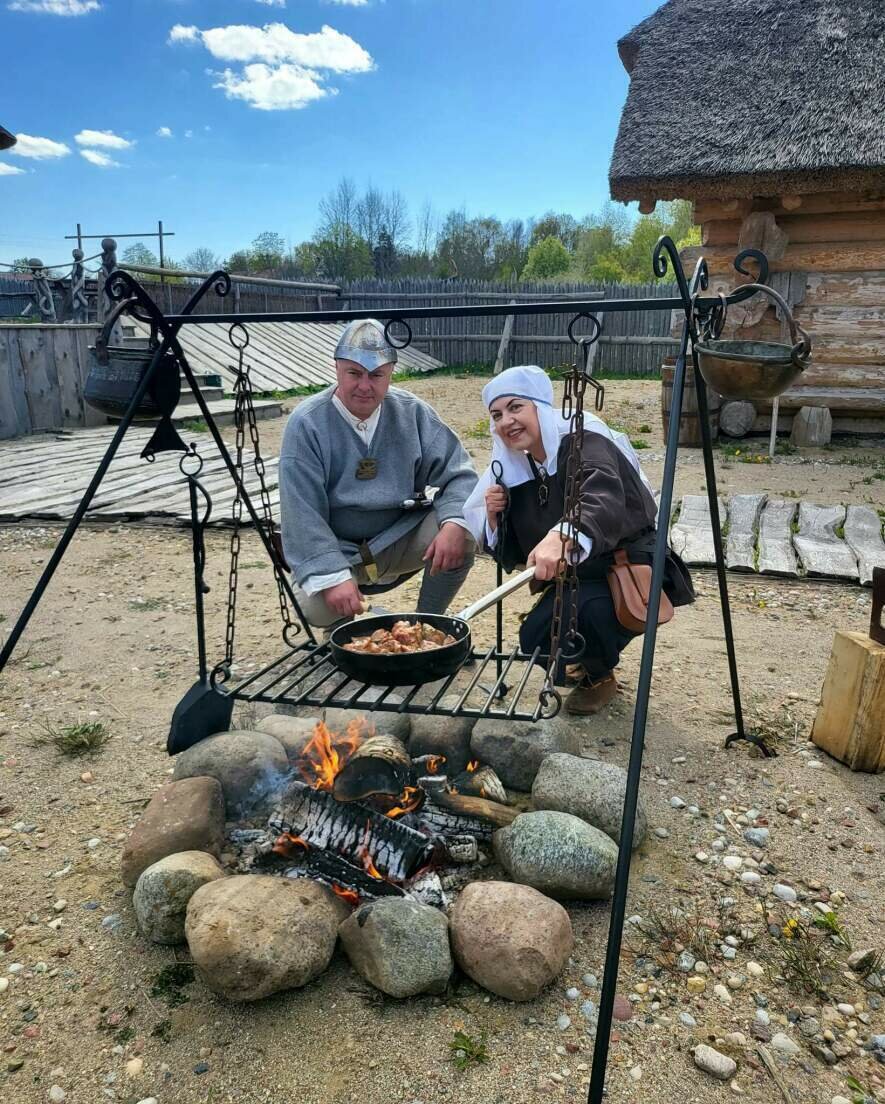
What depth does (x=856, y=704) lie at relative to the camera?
9.40 feet

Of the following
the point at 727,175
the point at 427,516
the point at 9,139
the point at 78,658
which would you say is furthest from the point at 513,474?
the point at 9,139

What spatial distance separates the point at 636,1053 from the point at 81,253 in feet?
49.0

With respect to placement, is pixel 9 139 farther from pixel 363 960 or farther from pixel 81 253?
pixel 363 960

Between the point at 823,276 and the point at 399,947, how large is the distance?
858 cm

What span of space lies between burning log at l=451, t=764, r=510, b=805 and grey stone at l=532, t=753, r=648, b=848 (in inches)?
4.9

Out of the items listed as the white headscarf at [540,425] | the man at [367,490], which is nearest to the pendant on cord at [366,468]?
the man at [367,490]

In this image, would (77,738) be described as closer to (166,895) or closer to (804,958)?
(166,895)

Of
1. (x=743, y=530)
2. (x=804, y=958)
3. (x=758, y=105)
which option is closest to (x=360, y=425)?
(x=804, y=958)

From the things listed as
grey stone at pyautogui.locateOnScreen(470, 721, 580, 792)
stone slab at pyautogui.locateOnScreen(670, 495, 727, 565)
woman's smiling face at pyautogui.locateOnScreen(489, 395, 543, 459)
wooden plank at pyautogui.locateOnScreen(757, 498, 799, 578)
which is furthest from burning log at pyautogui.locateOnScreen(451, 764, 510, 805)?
wooden plank at pyautogui.locateOnScreen(757, 498, 799, 578)

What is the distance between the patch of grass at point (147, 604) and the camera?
15.4 feet

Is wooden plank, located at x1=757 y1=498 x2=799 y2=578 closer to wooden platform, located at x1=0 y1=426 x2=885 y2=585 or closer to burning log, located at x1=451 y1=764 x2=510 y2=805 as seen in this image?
wooden platform, located at x1=0 y1=426 x2=885 y2=585

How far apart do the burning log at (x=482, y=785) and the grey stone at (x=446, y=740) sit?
11 cm

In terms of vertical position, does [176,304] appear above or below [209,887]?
above

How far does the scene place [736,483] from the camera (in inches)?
285
